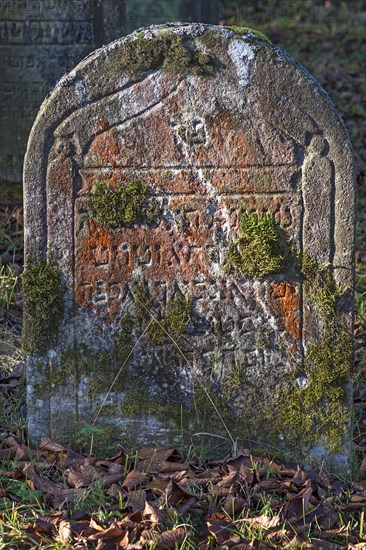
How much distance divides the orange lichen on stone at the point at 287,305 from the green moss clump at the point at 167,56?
0.93m

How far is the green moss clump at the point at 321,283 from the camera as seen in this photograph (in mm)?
3732

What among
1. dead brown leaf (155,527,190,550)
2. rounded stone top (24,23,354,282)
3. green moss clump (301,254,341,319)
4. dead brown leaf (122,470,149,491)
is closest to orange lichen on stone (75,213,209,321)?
rounded stone top (24,23,354,282)

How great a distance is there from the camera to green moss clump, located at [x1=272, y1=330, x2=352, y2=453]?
3.78 meters

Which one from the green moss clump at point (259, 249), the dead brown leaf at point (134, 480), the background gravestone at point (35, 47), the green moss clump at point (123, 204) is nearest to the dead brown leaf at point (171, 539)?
the dead brown leaf at point (134, 480)

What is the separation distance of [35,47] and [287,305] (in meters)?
3.70

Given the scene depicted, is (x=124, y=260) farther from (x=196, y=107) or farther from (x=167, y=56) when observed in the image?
(x=167, y=56)

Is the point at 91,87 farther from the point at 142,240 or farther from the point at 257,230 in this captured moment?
the point at 257,230

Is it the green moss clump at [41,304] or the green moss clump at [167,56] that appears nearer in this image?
the green moss clump at [167,56]

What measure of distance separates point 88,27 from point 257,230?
3419 millimetres

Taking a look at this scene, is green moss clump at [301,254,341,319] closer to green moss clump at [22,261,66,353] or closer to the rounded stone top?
the rounded stone top

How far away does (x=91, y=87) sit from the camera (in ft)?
11.9

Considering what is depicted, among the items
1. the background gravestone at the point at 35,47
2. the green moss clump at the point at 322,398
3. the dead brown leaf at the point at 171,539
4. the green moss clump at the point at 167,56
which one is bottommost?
the dead brown leaf at the point at 171,539

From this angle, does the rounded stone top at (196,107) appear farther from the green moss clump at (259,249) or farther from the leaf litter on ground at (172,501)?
the leaf litter on ground at (172,501)

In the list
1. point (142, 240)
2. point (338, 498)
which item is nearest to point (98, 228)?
point (142, 240)
